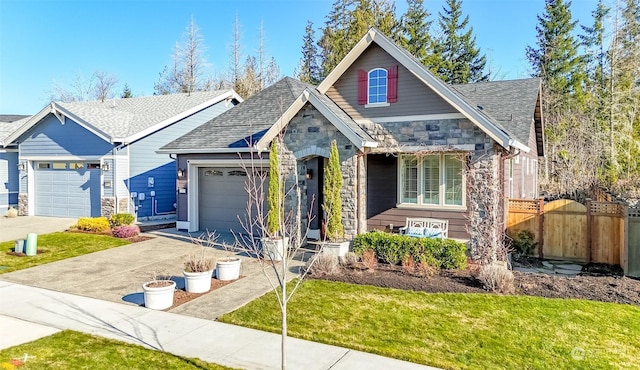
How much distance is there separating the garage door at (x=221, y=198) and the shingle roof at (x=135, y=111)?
4549 millimetres

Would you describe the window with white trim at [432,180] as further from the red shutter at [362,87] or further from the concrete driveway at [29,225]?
the concrete driveway at [29,225]

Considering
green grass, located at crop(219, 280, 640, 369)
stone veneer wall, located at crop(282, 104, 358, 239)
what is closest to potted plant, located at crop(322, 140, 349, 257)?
stone veneer wall, located at crop(282, 104, 358, 239)

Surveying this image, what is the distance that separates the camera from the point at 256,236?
46.3 ft

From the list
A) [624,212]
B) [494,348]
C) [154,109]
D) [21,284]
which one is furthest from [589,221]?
[154,109]

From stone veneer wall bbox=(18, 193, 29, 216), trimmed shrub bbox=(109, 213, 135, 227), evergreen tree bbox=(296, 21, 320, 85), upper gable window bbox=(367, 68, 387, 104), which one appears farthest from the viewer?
evergreen tree bbox=(296, 21, 320, 85)

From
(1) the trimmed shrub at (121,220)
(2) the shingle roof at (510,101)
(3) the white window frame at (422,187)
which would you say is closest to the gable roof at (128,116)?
(1) the trimmed shrub at (121,220)

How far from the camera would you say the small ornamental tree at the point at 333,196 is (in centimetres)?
1059

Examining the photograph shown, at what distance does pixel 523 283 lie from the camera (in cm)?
827

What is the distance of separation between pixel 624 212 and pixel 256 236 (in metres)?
10.1

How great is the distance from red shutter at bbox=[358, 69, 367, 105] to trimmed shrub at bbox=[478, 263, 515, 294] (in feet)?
19.7

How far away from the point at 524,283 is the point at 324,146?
5.73 m

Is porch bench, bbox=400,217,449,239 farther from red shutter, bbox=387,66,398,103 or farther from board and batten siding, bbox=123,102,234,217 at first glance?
board and batten siding, bbox=123,102,234,217

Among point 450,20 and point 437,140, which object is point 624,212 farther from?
point 450,20

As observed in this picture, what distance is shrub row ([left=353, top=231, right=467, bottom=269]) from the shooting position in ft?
30.6
